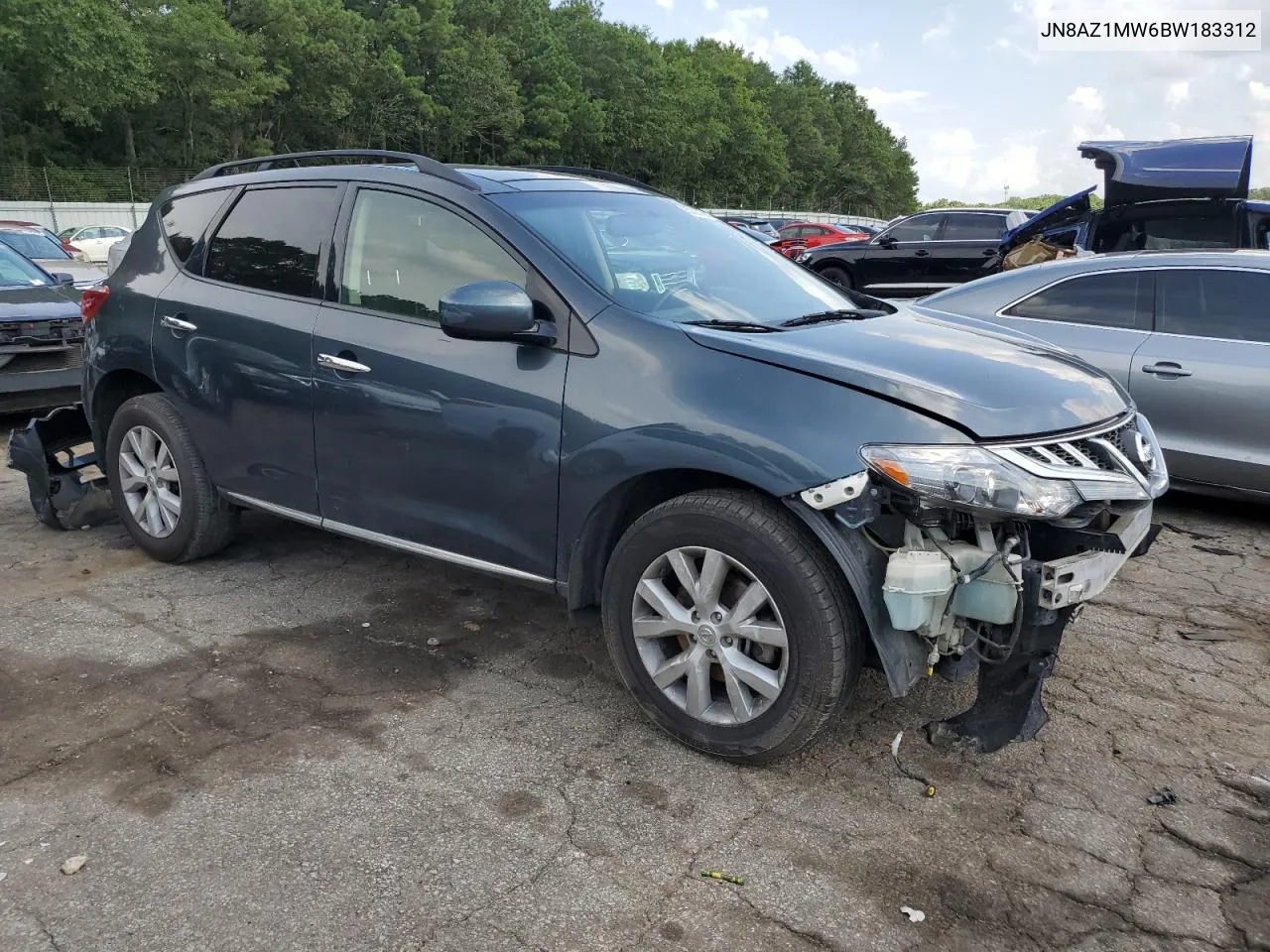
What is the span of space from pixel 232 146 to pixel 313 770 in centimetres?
5541

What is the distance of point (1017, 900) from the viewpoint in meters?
2.46

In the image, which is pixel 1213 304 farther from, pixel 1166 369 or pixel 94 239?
pixel 94 239

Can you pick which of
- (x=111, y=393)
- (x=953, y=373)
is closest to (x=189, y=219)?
(x=111, y=393)

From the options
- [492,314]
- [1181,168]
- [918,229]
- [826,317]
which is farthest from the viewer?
[918,229]

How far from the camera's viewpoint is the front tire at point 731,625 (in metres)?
2.78

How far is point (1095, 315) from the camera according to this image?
226 inches

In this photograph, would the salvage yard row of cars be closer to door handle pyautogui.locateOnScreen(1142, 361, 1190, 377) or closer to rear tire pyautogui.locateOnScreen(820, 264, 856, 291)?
door handle pyautogui.locateOnScreen(1142, 361, 1190, 377)

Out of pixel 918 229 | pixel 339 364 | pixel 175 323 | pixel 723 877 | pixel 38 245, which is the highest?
pixel 918 229

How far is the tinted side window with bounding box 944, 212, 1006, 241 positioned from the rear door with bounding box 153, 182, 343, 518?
487 inches

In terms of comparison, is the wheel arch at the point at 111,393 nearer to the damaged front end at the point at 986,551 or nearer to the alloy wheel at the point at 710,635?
the alloy wheel at the point at 710,635

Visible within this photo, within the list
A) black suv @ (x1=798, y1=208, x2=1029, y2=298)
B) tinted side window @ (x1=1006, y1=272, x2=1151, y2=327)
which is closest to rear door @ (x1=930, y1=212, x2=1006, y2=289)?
black suv @ (x1=798, y1=208, x2=1029, y2=298)

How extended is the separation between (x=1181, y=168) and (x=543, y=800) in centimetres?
733

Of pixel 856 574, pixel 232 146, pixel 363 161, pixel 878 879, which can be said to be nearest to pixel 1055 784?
pixel 878 879

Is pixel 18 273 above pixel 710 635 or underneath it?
above
